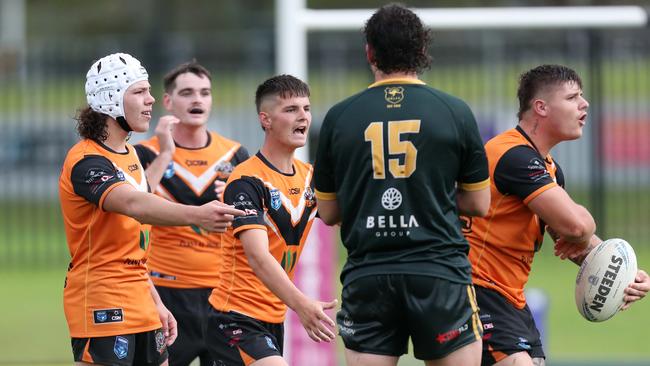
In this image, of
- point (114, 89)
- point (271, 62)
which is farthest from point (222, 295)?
point (271, 62)

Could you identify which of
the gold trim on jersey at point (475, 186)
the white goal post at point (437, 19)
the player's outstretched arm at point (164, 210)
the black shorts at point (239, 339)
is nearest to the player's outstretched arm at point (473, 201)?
the gold trim on jersey at point (475, 186)

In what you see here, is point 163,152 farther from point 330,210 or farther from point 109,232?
point 330,210

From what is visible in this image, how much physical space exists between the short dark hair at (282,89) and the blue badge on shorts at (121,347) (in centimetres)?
141

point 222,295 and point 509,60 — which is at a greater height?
point 509,60

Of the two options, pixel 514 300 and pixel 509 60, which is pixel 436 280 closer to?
pixel 514 300

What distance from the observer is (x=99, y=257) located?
5789 mm

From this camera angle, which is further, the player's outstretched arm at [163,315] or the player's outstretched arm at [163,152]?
the player's outstretched arm at [163,152]

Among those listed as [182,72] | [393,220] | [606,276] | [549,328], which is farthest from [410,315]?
[549,328]

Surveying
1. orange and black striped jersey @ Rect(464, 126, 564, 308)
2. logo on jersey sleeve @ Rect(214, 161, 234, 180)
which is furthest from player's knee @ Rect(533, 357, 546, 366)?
logo on jersey sleeve @ Rect(214, 161, 234, 180)

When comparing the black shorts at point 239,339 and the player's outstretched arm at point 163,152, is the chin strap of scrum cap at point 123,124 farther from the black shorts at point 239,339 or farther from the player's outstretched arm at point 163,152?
the player's outstretched arm at point 163,152

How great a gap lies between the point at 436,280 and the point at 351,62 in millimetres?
14556

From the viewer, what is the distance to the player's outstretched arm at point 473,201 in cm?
524

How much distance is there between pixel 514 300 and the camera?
6.09 meters

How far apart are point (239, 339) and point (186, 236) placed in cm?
156
